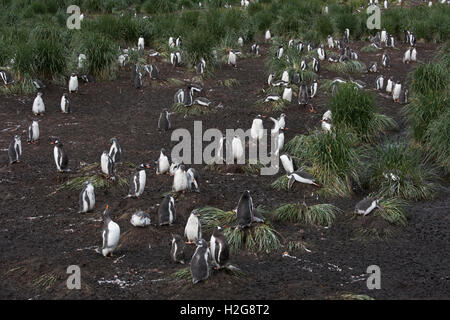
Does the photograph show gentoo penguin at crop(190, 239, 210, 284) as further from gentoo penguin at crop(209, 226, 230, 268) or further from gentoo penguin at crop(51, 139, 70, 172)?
gentoo penguin at crop(51, 139, 70, 172)

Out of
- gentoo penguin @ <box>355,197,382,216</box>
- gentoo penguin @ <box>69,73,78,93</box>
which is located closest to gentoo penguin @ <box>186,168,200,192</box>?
gentoo penguin @ <box>355,197,382,216</box>

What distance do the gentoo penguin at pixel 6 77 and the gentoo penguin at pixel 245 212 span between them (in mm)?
8214

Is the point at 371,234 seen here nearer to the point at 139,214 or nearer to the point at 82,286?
the point at 139,214

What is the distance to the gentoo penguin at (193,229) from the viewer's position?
716 centimetres

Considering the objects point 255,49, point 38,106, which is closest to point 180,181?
point 38,106

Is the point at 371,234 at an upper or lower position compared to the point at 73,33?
lower

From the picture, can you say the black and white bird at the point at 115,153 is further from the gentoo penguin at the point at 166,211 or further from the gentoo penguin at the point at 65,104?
the gentoo penguin at the point at 65,104

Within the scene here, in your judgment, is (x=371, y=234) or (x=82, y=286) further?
(x=371, y=234)

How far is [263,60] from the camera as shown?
18.0 m

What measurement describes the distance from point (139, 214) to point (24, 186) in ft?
8.47

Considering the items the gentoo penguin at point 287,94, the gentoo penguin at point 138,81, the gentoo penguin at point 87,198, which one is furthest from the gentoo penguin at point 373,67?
the gentoo penguin at point 87,198

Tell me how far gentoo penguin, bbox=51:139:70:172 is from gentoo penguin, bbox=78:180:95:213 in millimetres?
1355
